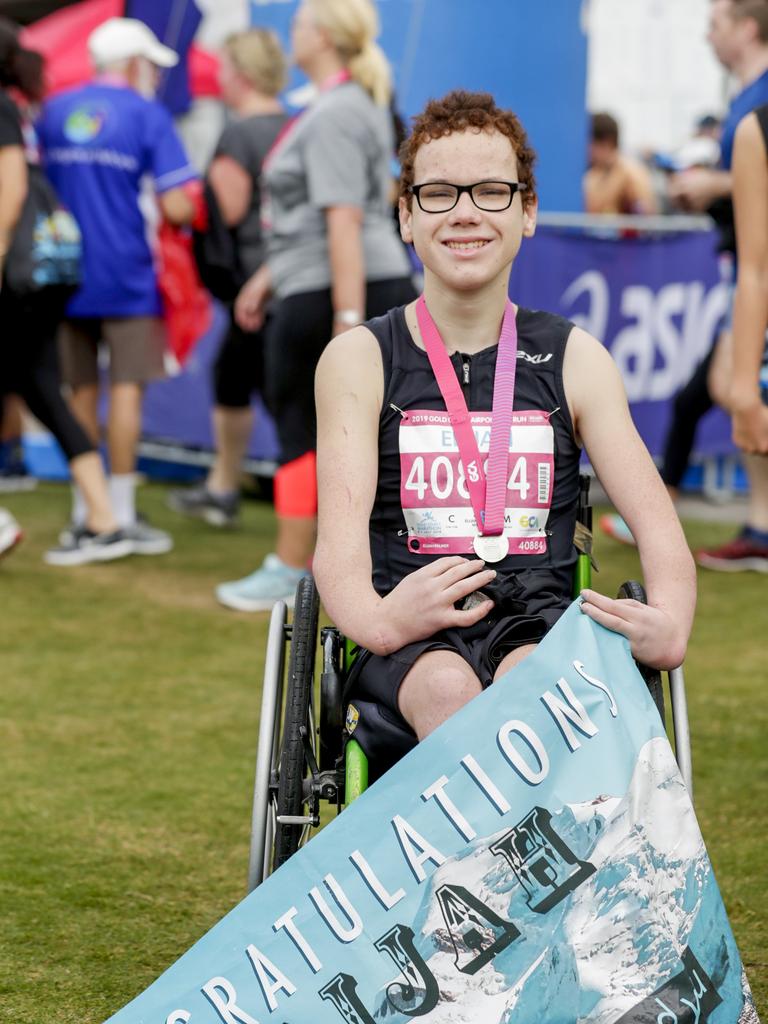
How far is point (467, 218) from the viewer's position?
2580mm

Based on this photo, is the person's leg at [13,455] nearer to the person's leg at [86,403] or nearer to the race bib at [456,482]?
the person's leg at [86,403]

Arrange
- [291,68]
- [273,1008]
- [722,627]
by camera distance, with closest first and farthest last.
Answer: [273,1008], [722,627], [291,68]

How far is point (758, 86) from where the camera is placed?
16.9 feet

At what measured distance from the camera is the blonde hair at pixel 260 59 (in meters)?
6.49

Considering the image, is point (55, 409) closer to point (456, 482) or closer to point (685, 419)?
point (685, 419)

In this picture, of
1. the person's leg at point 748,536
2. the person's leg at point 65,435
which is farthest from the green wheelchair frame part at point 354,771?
the person's leg at point 748,536

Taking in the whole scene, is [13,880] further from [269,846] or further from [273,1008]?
[273,1008]

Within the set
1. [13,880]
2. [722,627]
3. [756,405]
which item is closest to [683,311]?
[722,627]

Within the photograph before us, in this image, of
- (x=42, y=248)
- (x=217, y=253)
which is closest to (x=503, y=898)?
(x=42, y=248)

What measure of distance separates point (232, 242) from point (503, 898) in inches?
185

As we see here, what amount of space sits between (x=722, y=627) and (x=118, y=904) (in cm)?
293

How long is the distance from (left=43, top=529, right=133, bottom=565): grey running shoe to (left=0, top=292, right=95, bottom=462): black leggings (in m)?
0.36

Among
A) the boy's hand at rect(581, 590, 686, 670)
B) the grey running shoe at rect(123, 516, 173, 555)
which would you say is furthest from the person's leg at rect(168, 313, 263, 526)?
the boy's hand at rect(581, 590, 686, 670)

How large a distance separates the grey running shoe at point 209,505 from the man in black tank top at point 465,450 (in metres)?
4.75
